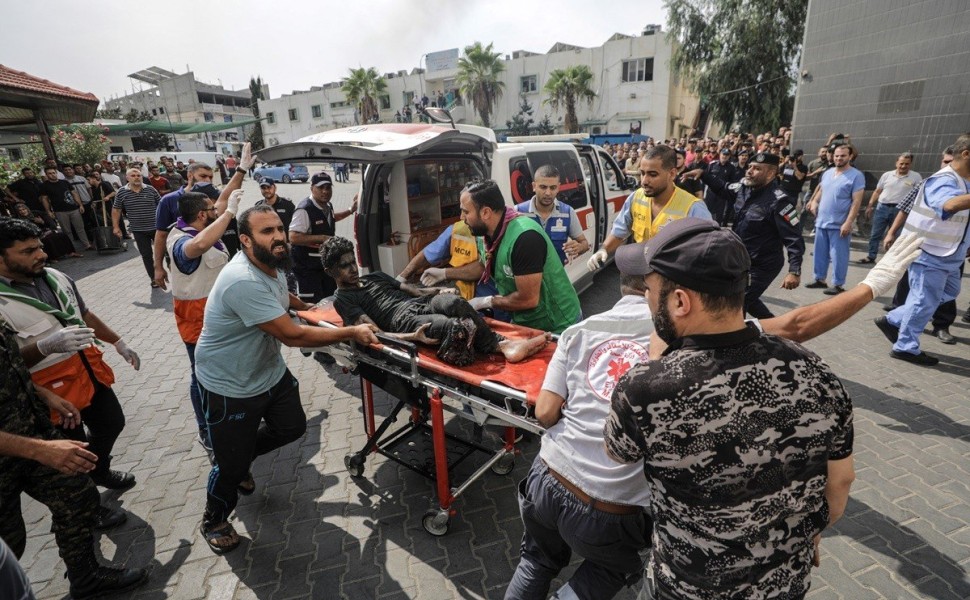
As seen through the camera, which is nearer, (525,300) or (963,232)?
(525,300)

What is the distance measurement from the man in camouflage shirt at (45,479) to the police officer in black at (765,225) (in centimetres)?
500

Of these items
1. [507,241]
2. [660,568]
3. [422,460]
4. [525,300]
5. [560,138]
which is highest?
[560,138]

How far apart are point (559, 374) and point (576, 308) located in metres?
1.61

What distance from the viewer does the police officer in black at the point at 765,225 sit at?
14.0 feet

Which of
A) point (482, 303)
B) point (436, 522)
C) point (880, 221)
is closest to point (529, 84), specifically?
point (880, 221)

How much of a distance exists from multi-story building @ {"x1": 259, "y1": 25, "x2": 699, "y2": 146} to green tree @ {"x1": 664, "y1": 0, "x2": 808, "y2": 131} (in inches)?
63.4

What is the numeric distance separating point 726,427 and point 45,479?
10.2ft

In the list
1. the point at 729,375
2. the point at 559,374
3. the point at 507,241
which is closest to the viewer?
the point at 729,375

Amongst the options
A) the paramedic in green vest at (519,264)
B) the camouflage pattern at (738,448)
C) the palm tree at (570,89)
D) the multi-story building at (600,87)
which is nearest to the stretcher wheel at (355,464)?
the paramedic in green vest at (519,264)

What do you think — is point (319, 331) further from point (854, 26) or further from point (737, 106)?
point (737, 106)

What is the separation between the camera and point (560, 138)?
8.40 meters

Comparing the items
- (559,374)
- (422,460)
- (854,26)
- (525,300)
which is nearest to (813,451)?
(559,374)

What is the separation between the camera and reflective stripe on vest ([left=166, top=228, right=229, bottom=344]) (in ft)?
12.2

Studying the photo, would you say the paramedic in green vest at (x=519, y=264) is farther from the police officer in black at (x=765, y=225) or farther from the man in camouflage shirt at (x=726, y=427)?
the police officer in black at (x=765, y=225)
